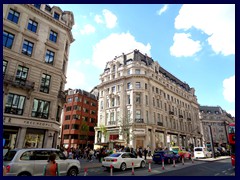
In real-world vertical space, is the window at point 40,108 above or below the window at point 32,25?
below

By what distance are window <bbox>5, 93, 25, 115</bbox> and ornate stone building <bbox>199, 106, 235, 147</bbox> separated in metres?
91.2

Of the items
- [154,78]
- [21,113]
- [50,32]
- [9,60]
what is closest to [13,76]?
[9,60]

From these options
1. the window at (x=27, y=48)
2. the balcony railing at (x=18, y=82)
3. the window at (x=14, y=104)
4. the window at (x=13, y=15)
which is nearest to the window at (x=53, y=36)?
the window at (x=27, y=48)

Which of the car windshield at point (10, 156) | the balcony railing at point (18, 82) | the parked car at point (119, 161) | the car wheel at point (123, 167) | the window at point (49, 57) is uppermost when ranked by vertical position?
the window at point (49, 57)

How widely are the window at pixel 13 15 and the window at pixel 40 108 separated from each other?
10238mm

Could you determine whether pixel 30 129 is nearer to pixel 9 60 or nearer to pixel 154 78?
pixel 9 60

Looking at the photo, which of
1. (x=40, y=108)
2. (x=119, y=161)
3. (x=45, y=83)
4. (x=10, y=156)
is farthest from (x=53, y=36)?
(x=119, y=161)

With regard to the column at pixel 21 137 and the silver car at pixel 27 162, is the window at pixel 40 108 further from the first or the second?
the silver car at pixel 27 162

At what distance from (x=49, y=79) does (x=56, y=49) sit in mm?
4680

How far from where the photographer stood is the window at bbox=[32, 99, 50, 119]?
20005mm

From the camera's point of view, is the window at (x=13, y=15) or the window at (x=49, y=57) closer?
the window at (x=13, y=15)

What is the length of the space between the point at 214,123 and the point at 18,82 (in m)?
101

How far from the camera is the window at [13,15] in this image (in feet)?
66.1

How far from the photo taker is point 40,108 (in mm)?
20469
